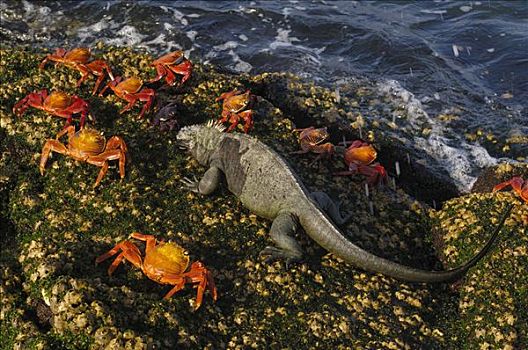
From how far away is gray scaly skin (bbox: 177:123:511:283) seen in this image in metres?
4.66

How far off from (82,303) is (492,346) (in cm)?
309

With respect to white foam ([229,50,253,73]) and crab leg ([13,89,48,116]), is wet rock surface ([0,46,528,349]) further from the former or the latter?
white foam ([229,50,253,73])

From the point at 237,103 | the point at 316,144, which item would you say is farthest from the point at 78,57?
the point at 316,144

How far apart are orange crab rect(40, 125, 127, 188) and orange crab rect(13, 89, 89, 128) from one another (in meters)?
0.42

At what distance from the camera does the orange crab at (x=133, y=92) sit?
612cm

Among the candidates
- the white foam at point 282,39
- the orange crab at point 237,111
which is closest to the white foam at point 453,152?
the orange crab at point 237,111

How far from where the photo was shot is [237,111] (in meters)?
6.17

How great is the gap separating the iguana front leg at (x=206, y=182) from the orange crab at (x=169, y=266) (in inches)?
40.3

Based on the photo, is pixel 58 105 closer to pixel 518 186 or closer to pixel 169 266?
pixel 169 266

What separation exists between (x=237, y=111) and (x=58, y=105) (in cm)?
190

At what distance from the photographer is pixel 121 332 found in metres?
3.86

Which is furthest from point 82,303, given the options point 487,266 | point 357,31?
point 357,31

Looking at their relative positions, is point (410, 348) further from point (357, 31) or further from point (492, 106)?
point (357, 31)

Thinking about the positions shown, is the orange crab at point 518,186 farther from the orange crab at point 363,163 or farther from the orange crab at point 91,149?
the orange crab at point 91,149
